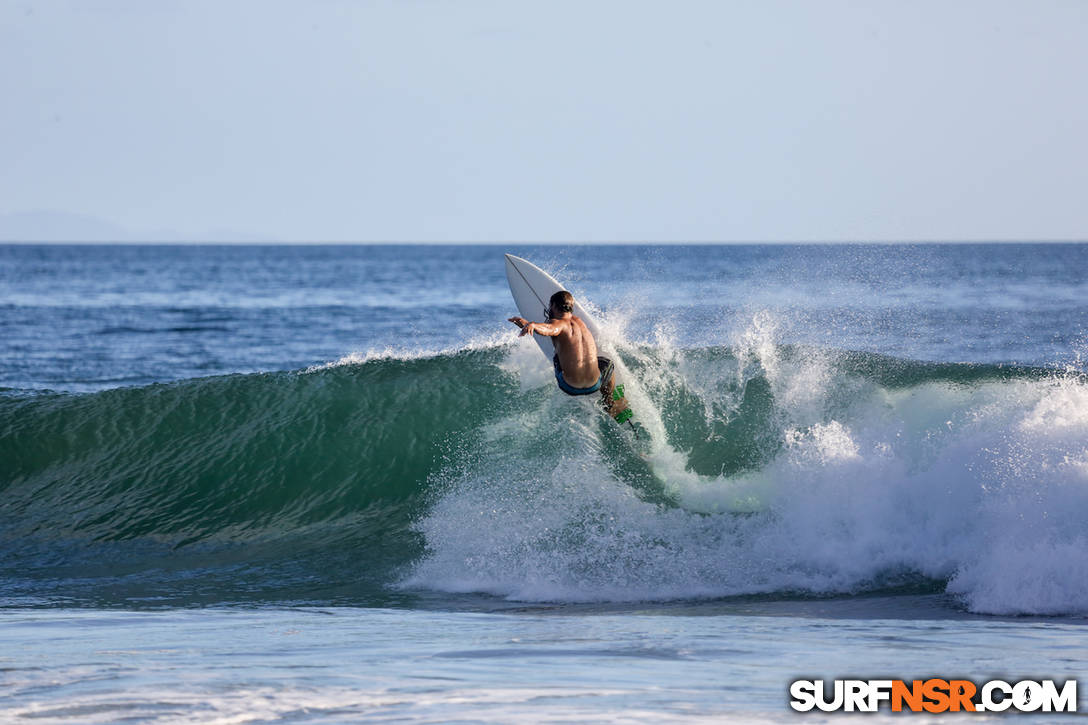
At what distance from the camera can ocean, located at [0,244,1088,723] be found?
4.84 meters

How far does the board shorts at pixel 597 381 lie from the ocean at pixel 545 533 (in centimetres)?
56

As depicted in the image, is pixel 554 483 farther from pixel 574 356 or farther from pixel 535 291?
pixel 535 291

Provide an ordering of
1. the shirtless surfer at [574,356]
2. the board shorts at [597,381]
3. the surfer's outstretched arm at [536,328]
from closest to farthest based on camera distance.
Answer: the surfer's outstretched arm at [536,328]
the shirtless surfer at [574,356]
the board shorts at [597,381]

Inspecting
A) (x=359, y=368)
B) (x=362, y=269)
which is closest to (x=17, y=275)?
(x=362, y=269)

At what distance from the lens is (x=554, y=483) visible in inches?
336

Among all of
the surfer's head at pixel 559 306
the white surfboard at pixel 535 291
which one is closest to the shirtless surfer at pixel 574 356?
the surfer's head at pixel 559 306

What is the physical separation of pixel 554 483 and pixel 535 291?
8.33 ft

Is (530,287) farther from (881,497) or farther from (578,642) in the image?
(578,642)

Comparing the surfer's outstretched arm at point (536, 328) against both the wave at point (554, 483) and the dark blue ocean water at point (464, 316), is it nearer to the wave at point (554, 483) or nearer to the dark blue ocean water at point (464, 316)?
the wave at point (554, 483)

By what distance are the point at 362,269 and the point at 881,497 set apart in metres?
65.9

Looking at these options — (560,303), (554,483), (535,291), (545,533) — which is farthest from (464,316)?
(545,533)

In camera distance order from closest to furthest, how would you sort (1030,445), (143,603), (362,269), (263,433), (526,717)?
(526,717)
(143,603)
(1030,445)
(263,433)
(362,269)

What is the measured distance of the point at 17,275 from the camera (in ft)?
197

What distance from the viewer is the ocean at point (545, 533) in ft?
15.9
